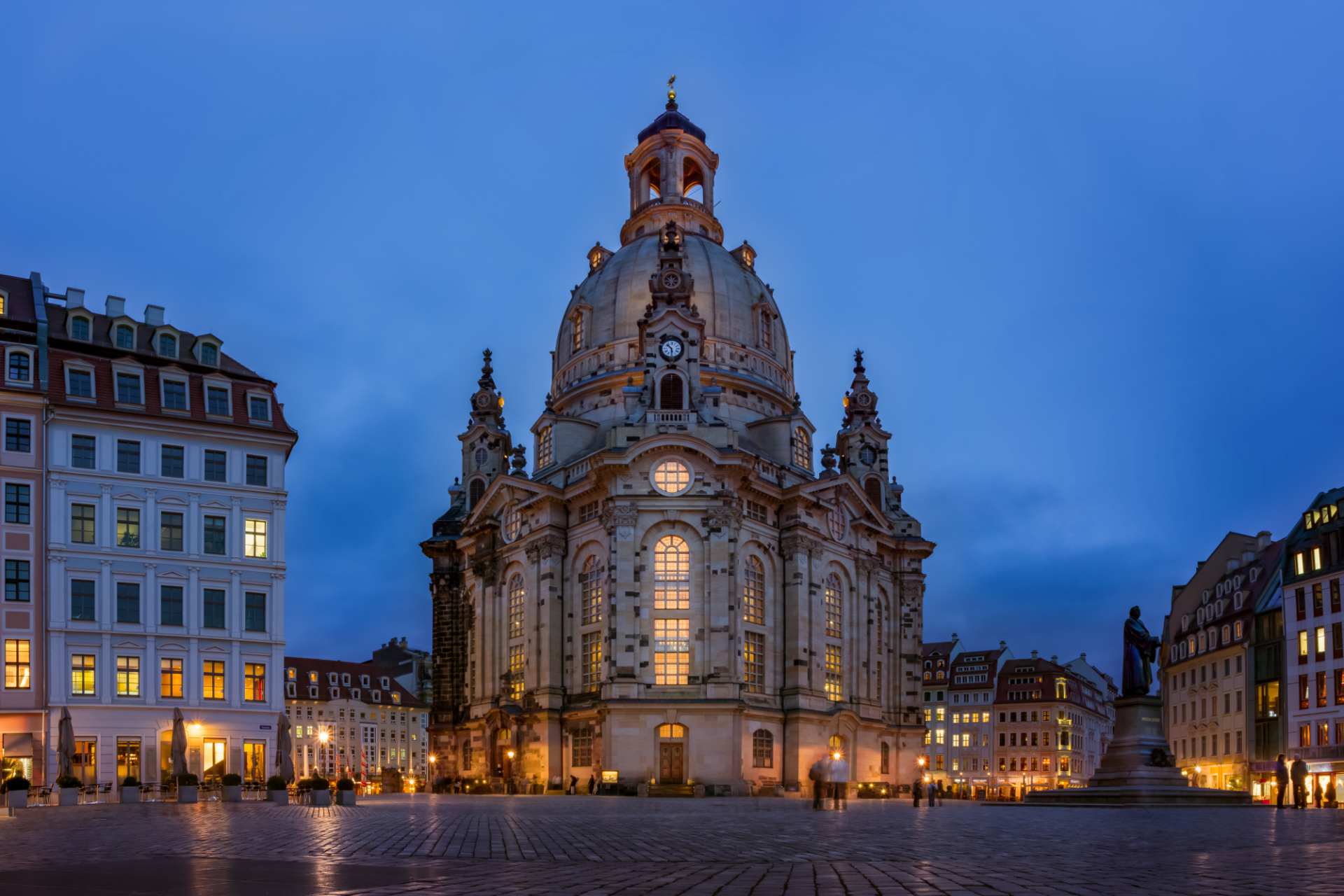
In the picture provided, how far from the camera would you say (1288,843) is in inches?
825

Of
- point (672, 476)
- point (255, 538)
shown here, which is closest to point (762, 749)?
point (672, 476)

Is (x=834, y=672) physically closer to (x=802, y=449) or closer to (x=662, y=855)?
(x=802, y=449)

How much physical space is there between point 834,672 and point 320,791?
172ft

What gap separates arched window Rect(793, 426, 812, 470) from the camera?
3760 inches

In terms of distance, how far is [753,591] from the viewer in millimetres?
Answer: 83938

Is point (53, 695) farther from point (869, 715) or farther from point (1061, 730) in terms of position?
point (1061, 730)

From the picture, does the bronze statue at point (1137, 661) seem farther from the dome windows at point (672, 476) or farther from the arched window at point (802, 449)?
the arched window at point (802, 449)

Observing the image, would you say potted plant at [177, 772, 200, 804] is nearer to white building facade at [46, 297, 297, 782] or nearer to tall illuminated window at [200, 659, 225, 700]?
white building facade at [46, 297, 297, 782]

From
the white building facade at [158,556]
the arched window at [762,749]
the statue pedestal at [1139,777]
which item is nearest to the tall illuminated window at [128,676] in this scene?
the white building facade at [158,556]

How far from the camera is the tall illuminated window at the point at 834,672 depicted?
3501 inches

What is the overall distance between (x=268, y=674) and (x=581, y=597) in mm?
30030

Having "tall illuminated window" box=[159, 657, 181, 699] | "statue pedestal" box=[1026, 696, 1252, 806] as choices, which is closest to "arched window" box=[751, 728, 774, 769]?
"statue pedestal" box=[1026, 696, 1252, 806]

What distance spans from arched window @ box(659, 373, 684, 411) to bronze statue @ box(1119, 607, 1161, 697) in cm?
4548

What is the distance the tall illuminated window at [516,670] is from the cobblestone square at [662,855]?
5586 cm
